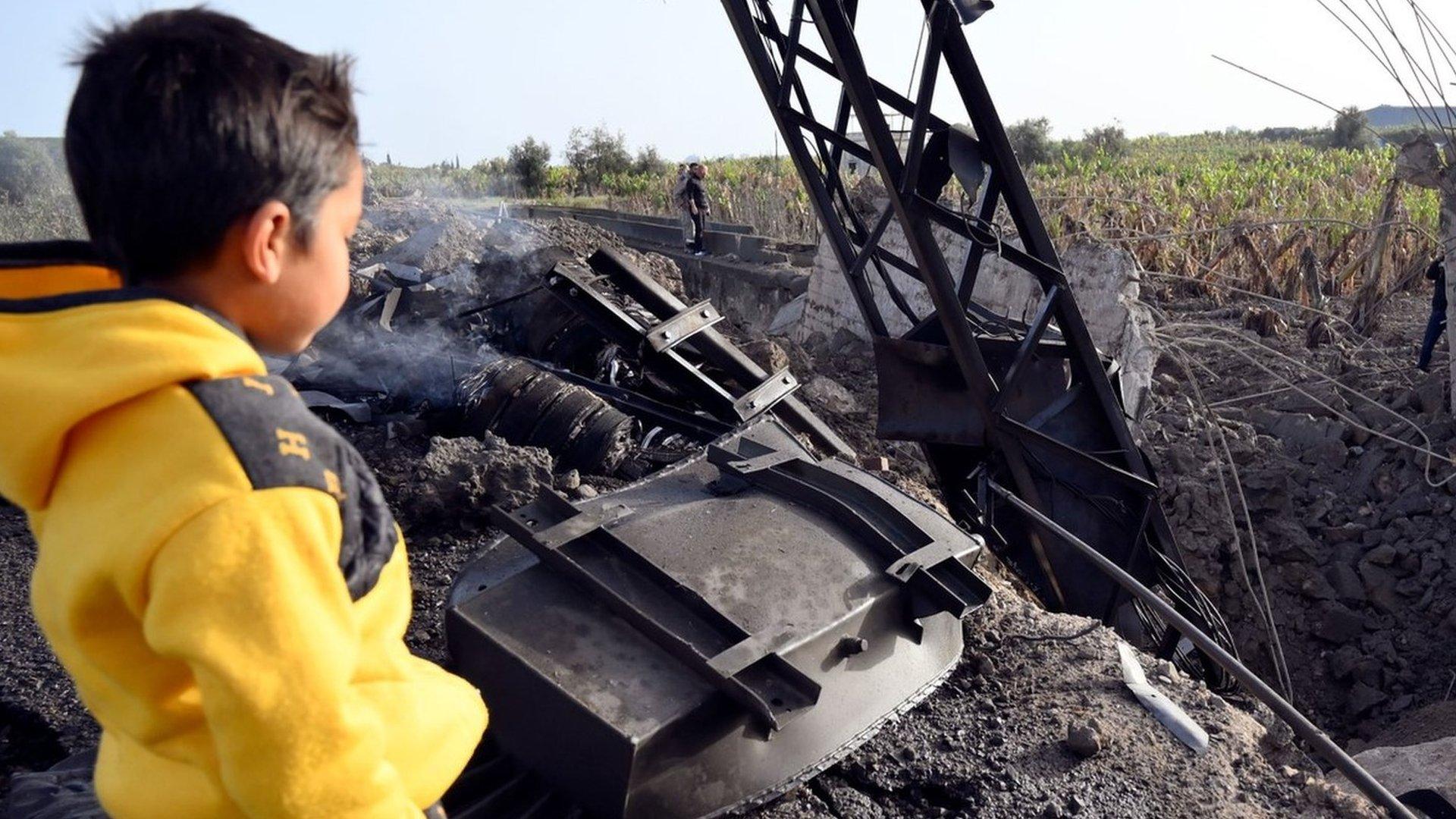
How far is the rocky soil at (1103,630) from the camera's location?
130 inches

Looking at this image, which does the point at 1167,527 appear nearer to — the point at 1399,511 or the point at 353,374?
the point at 1399,511

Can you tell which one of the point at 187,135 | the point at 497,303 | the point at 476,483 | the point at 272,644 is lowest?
the point at 476,483

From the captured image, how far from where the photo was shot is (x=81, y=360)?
118cm

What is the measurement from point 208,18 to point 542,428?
4.06 m

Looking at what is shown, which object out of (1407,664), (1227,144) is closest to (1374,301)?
(1407,664)

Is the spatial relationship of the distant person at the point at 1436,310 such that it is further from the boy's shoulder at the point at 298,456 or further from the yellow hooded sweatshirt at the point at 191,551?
the yellow hooded sweatshirt at the point at 191,551

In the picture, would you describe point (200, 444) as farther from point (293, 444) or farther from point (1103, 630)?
point (1103, 630)

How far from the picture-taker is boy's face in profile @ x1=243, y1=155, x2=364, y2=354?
4.37 ft

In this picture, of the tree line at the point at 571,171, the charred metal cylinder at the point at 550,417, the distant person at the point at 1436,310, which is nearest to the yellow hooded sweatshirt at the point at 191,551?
the charred metal cylinder at the point at 550,417

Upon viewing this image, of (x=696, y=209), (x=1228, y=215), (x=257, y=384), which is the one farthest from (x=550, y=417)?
(x=1228, y=215)

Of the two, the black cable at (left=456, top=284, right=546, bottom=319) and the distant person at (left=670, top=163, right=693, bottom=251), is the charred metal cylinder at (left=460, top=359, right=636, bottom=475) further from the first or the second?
the distant person at (left=670, top=163, right=693, bottom=251)

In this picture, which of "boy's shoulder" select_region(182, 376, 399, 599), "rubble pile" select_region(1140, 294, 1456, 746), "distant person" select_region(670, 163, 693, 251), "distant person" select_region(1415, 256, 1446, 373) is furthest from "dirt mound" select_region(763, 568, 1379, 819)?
"distant person" select_region(670, 163, 693, 251)

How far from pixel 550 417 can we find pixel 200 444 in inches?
165

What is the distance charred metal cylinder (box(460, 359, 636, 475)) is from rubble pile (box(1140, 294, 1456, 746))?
12.8 feet
